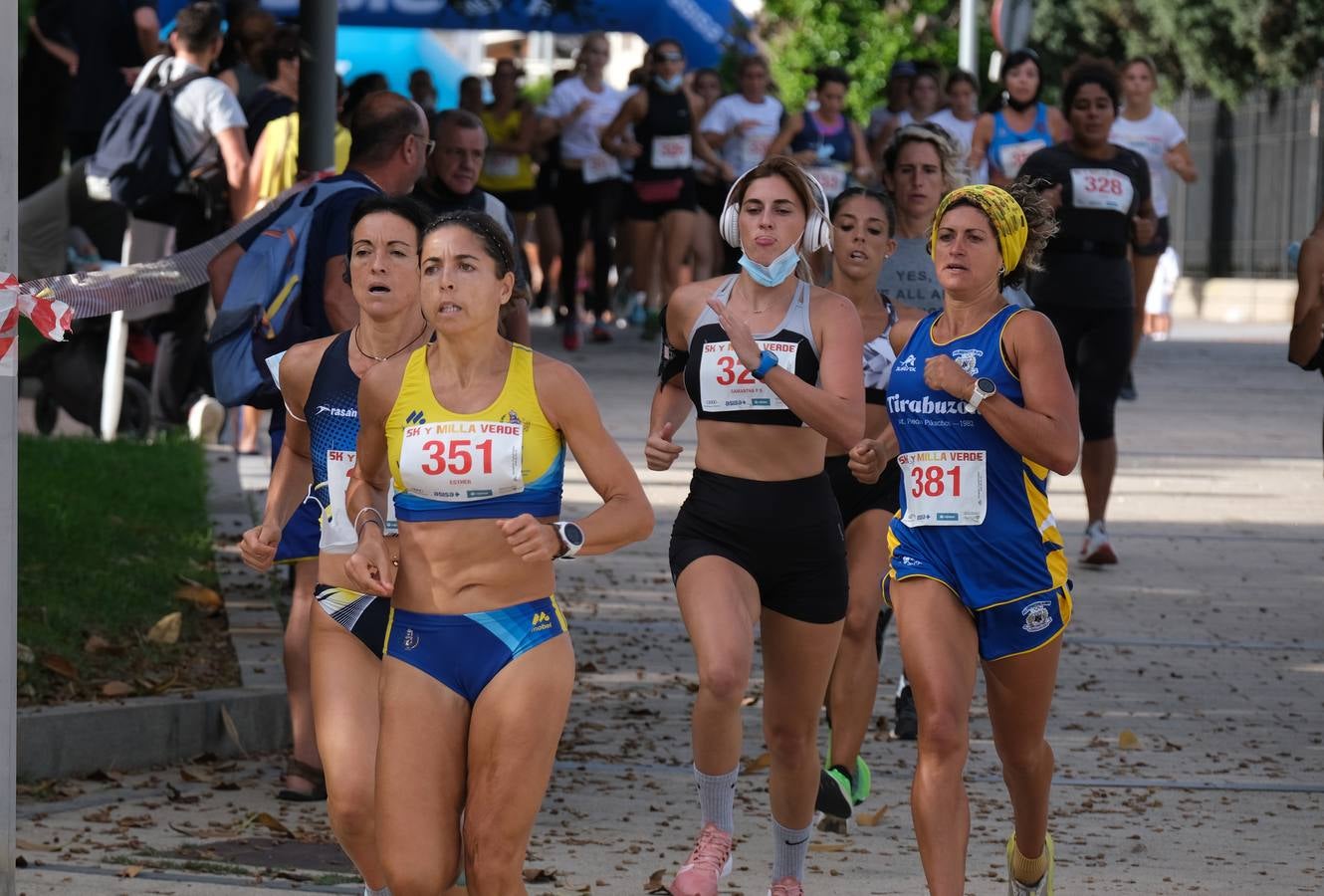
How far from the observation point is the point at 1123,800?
282 inches

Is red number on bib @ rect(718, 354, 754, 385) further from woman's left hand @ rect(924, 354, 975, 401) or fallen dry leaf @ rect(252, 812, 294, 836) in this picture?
fallen dry leaf @ rect(252, 812, 294, 836)

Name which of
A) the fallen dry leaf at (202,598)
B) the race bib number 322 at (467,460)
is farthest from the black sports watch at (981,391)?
the fallen dry leaf at (202,598)

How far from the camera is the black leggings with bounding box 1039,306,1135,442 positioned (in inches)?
427

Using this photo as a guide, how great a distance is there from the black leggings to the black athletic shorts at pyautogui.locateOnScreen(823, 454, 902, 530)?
150 inches

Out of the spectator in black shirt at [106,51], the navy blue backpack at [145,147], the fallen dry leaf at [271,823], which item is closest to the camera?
the fallen dry leaf at [271,823]

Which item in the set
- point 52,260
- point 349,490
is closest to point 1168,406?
point 52,260

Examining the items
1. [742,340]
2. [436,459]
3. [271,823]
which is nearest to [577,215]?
[271,823]

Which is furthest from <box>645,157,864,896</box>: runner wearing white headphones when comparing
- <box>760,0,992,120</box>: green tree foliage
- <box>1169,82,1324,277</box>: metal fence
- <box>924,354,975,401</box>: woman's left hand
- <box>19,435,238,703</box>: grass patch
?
<box>760,0,992,120</box>: green tree foliage

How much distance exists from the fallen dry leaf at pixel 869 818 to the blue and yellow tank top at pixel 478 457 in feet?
7.85

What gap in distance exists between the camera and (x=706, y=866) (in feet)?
19.3

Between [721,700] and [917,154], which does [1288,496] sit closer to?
[917,154]

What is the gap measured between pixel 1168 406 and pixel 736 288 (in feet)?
39.4

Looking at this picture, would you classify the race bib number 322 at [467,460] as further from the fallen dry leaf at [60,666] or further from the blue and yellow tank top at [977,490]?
the fallen dry leaf at [60,666]

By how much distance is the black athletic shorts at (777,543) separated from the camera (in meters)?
6.12
